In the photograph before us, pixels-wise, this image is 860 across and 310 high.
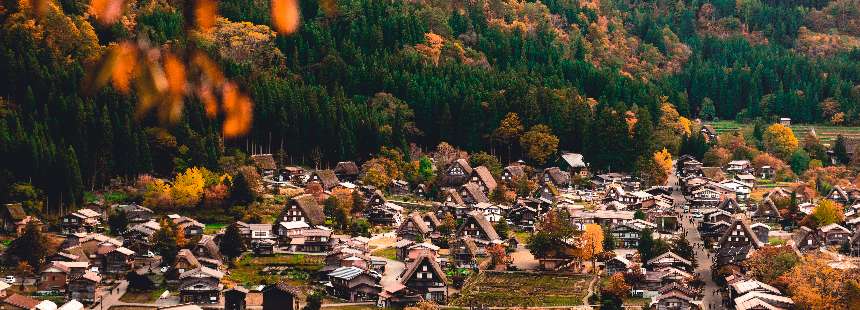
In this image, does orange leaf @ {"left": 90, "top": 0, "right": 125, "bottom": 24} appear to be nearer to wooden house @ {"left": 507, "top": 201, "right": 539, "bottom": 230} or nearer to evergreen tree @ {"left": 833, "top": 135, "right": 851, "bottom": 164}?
wooden house @ {"left": 507, "top": 201, "right": 539, "bottom": 230}

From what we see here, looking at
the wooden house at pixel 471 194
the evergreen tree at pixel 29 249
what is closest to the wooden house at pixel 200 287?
the evergreen tree at pixel 29 249

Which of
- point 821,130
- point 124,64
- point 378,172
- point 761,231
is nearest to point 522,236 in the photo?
point 761,231

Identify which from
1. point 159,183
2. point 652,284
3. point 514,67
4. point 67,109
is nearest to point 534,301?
point 652,284

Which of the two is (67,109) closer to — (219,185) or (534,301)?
(219,185)

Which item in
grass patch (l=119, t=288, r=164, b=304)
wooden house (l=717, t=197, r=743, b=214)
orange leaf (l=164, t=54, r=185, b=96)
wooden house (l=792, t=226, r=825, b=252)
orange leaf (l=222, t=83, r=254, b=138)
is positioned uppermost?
orange leaf (l=164, t=54, r=185, b=96)

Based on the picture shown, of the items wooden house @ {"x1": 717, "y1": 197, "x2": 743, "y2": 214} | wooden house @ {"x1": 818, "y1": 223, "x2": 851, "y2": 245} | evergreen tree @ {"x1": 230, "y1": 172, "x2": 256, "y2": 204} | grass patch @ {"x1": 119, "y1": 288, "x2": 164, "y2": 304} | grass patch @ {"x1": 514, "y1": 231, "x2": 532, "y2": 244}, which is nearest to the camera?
grass patch @ {"x1": 119, "y1": 288, "x2": 164, "y2": 304}

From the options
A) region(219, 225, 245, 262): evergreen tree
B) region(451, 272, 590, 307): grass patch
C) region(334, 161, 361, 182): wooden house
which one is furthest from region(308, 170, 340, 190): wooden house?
region(451, 272, 590, 307): grass patch
